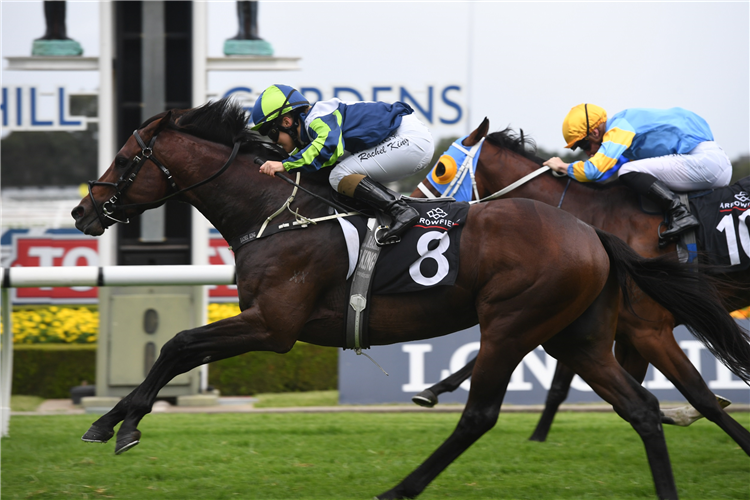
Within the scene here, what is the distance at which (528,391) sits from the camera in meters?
5.93

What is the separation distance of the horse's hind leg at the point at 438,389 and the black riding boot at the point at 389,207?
1.07m

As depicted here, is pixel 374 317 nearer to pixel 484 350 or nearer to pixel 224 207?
pixel 484 350

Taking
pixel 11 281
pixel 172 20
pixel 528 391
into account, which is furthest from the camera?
pixel 172 20

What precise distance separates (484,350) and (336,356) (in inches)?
135

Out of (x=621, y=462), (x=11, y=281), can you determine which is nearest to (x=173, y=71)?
(x=11, y=281)

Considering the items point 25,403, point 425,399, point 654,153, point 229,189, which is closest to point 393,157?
point 229,189

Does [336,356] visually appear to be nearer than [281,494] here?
No

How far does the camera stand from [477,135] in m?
4.50

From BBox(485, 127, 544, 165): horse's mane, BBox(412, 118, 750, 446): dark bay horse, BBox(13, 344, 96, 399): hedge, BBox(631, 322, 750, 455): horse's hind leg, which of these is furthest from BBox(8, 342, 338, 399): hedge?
BBox(631, 322, 750, 455): horse's hind leg

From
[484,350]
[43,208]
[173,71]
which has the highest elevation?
[173,71]

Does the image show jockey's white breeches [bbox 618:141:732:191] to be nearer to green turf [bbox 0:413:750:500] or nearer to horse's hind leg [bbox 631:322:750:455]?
horse's hind leg [bbox 631:322:750:455]

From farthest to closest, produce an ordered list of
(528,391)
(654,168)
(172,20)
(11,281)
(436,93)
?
(436,93)
(172,20)
(528,391)
(11,281)
(654,168)

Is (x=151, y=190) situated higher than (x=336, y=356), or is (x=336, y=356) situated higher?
(x=151, y=190)

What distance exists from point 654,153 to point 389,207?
1.81 metres
